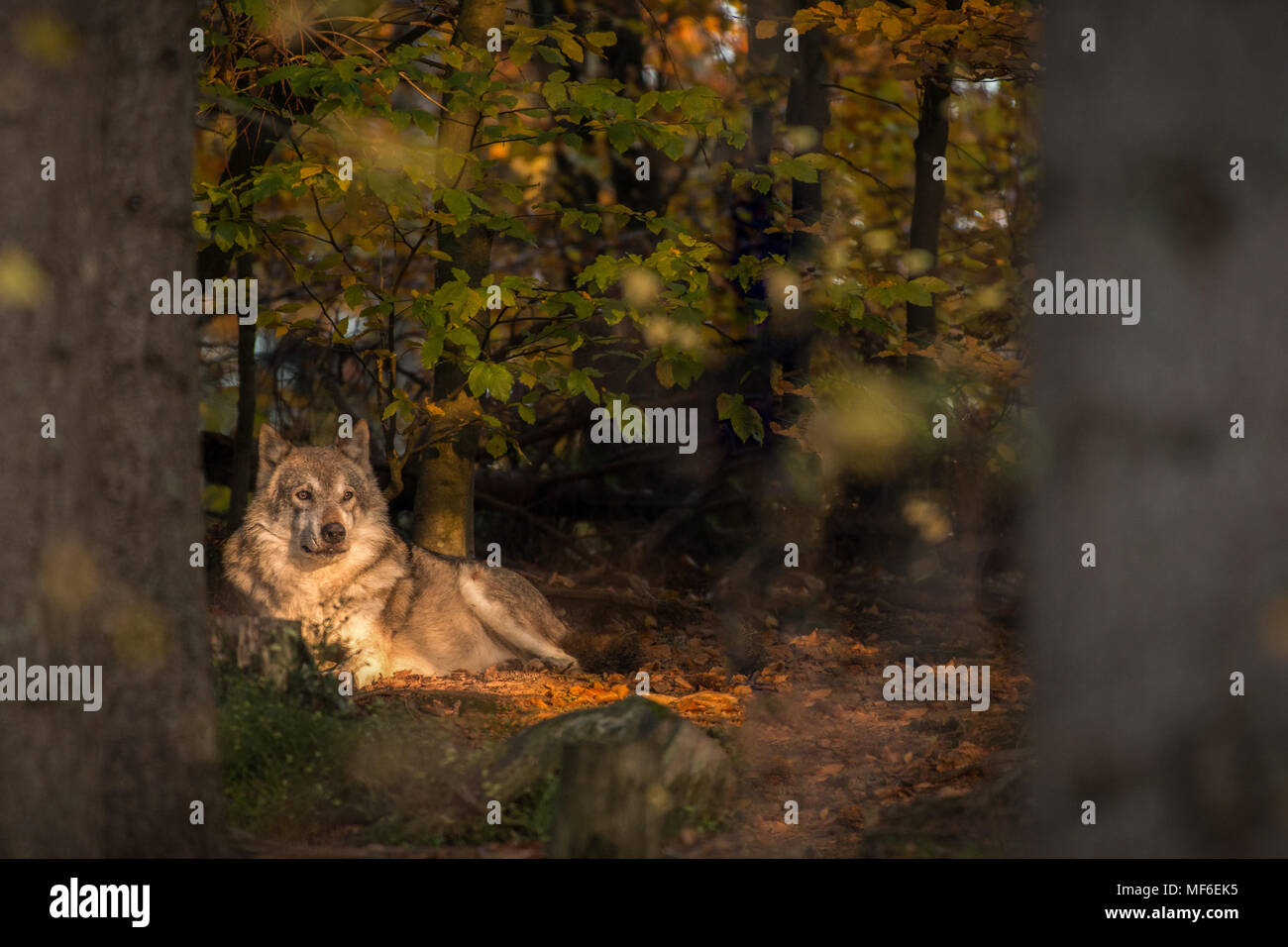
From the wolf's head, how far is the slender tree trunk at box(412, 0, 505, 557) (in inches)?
36.9

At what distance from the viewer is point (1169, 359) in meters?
3.28

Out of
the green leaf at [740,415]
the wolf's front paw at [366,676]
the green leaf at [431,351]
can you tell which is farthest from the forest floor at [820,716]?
the green leaf at [431,351]

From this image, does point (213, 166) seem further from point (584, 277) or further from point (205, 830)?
point (205, 830)

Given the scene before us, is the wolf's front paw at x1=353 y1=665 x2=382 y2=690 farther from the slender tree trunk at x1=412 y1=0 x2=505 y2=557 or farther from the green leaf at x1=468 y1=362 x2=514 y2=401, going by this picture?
the green leaf at x1=468 y1=362 x2=514 y2=401

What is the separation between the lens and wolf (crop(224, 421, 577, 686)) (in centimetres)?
943

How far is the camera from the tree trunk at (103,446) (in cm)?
437

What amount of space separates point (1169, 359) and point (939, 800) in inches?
123

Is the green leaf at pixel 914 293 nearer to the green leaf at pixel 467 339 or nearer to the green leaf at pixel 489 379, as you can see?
the green leaf at pixel 489 379

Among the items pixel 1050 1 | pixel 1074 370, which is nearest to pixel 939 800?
pixel 1074 370

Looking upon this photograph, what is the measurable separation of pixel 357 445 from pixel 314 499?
0.62 m

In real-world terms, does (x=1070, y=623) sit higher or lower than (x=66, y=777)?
higher

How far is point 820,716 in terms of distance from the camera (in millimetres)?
8445

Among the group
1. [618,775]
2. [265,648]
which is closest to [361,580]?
[265,648]

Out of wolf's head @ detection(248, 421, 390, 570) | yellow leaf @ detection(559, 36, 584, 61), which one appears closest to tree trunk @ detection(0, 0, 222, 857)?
yellow leaf @ detection(559, 36, 584, 61)
